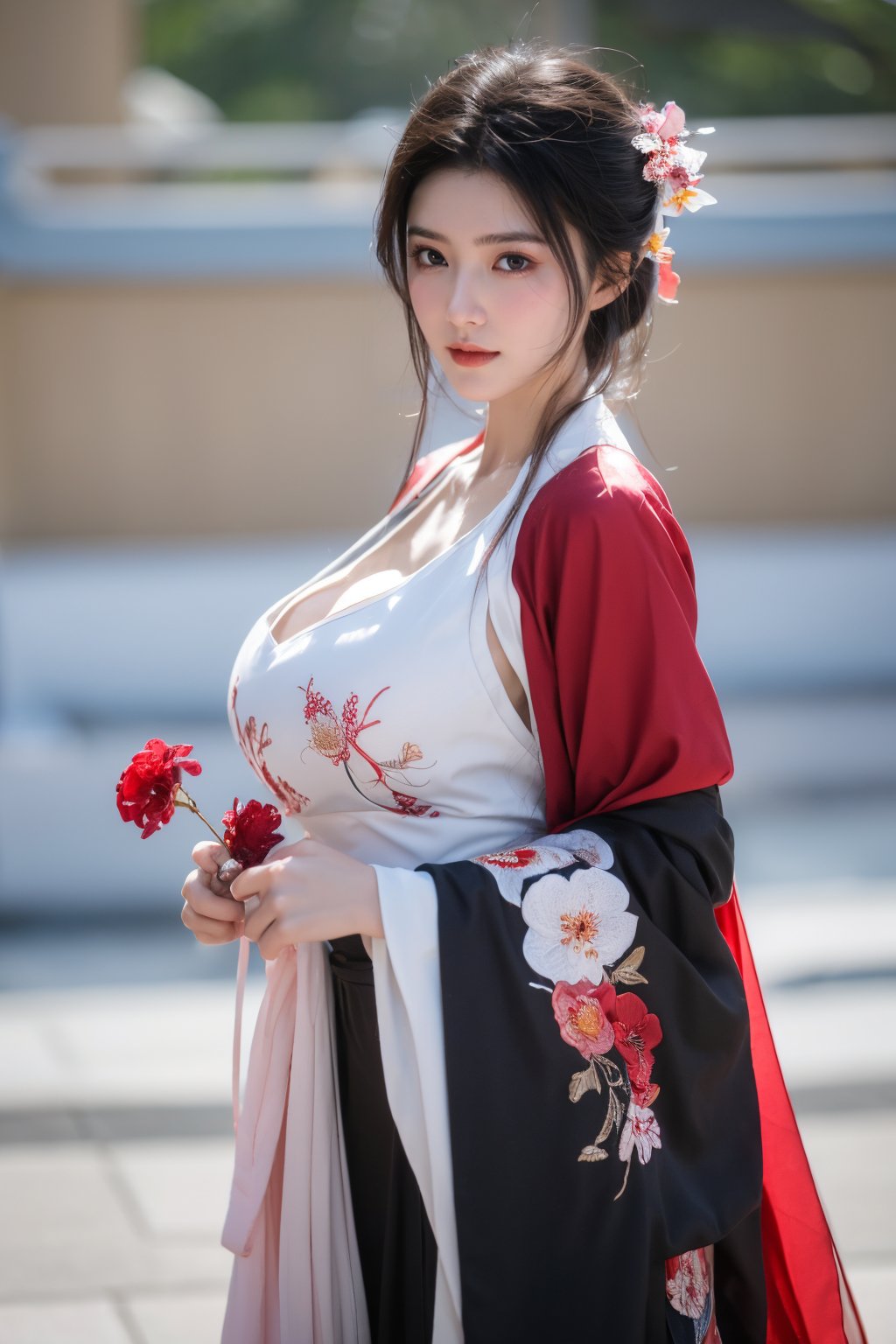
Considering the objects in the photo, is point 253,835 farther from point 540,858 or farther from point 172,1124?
point 172,1124

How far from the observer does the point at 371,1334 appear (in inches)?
54.3

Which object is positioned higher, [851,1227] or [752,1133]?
[752,1133]

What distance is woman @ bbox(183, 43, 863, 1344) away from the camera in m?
1.17

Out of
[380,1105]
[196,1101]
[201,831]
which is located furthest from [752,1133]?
[201,831]

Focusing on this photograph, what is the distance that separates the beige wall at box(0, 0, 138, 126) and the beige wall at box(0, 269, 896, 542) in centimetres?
96

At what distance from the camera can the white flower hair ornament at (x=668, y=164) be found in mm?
1334

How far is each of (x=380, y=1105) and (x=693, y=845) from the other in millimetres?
404

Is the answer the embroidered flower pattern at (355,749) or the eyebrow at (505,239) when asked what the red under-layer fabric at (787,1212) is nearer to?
the embroidered flower pattern at (355,749)

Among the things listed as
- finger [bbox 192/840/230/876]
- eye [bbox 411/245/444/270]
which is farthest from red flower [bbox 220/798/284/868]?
eye [bbox 411/245/444/270]

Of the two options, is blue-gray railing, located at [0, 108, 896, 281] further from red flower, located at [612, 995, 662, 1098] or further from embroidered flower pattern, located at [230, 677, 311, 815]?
red flower, located at [612, 995, 662, 1098]

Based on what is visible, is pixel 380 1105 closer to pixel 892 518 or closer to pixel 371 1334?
pixel 371 1334

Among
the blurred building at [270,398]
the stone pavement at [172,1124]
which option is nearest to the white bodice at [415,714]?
the stone pavement at [172,1124]

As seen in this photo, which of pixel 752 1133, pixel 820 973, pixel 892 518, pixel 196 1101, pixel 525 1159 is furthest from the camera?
pixel 892 518

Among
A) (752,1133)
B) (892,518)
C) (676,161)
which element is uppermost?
(892,518)
